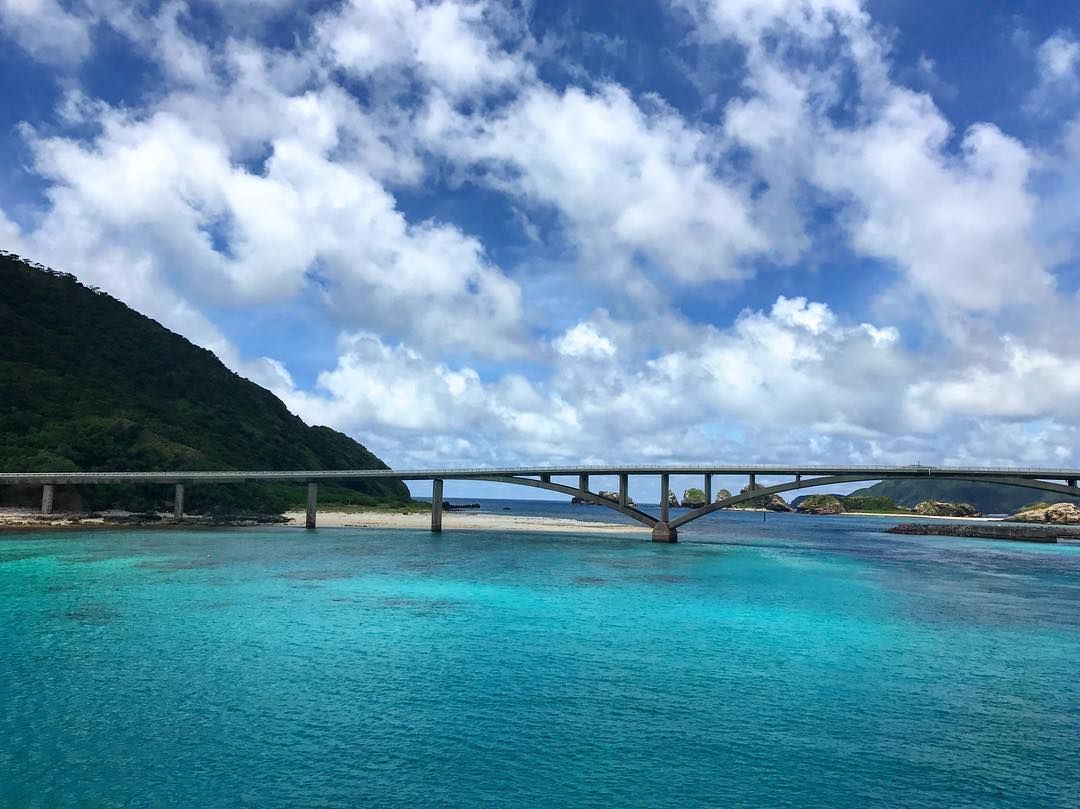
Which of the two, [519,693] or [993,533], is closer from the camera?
[519,693]

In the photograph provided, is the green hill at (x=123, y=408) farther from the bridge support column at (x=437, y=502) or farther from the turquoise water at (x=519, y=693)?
the turquoise water at (x=519, y=693)

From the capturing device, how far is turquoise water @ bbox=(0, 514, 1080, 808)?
662 inches

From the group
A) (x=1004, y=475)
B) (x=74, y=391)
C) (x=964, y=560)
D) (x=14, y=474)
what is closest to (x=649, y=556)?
(x=964, y=560)

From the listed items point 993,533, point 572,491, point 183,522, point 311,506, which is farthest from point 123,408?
point 993,533

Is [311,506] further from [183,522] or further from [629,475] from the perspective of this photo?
[629,475]

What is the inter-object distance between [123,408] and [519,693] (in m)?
128

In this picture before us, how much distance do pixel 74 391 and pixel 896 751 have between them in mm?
136323

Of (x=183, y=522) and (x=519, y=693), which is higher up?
(x=519, y=693)

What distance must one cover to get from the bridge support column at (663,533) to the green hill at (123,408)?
2817 inches

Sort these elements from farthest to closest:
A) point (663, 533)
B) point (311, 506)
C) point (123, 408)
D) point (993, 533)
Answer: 1. point (993, 533)
2. point (123, 408)
3. point (311, 506)
4. point (663, 533)

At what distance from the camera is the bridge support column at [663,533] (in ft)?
327

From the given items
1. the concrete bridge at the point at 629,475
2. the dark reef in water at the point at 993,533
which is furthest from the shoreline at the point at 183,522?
the dark reef in water at the point at 993,533

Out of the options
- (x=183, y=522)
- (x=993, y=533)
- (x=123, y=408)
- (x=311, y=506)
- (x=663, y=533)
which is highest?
(x=123, y=408)

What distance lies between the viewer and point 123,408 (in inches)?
4973
